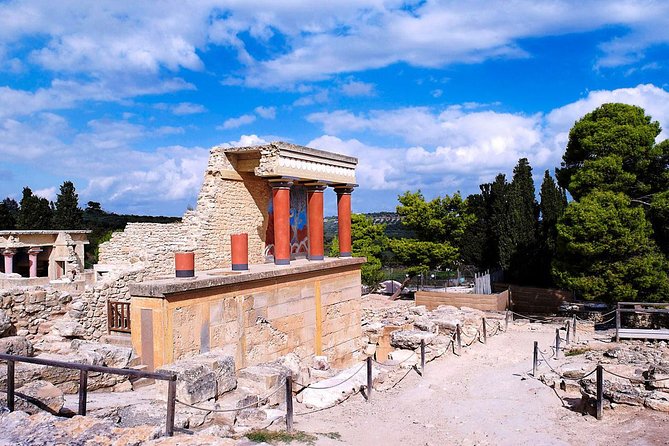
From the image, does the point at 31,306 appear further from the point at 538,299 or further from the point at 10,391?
the point at 538,299

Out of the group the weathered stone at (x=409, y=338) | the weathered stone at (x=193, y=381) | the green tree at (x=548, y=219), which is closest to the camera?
the weathered stone at (x=193, y=381)

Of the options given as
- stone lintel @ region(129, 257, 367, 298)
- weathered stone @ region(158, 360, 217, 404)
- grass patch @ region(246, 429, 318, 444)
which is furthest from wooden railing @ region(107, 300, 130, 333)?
grass patch @ region(246, 429, 318, 444)

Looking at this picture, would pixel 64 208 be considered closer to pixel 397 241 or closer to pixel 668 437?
pixel 397 241

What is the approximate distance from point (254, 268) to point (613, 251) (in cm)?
1274

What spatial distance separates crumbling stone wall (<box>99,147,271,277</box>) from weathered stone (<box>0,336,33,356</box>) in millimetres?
4584

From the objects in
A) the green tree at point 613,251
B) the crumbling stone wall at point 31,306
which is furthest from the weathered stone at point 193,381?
the green tree at point 613,251

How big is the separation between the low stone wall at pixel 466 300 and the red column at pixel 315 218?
395 inches

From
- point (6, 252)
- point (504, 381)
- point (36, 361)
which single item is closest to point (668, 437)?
point (504, 381)

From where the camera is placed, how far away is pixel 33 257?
2895cm

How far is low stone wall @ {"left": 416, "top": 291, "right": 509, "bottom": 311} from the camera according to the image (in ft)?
76.6

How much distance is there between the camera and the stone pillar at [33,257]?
28.7 meters

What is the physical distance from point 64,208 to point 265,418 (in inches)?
1490

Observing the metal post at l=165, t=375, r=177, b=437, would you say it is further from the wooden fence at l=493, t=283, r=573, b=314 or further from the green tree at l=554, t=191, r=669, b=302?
the wooden fence at l=493, t=283, r=573, b=314

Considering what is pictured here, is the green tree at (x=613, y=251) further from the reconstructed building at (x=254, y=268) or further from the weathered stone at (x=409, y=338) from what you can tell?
the reconstructed building at (x=254, y=268)
